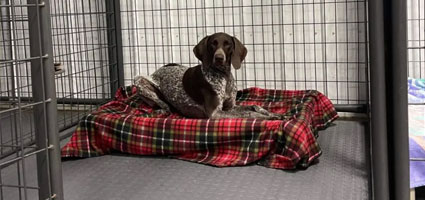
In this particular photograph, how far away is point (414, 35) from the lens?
164 inches

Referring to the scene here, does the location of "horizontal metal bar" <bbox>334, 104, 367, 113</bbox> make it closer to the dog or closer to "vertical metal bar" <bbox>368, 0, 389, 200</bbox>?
the dog

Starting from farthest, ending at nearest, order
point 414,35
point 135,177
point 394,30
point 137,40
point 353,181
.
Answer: point 137,40, point 414,35, point 135,177, point 353,181, point 394,30

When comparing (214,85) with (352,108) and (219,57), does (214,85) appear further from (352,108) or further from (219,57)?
(352,108)

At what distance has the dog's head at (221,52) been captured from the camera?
3.79m

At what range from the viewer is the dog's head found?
12.4 feet

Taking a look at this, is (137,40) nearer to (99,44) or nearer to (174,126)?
(99,44)

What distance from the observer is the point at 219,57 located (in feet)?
12.3

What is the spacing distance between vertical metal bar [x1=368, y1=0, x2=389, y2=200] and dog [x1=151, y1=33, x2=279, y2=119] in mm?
1576

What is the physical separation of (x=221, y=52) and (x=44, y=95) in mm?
2033

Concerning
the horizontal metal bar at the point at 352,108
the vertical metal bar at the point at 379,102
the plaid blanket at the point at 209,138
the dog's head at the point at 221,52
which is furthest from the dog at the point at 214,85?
the vertical metal bar at the point at 379,102

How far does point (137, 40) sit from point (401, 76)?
10.8 ft

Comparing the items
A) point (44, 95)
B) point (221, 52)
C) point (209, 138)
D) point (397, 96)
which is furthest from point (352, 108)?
point (44, 95)

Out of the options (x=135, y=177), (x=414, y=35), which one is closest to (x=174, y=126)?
(x=135, y=177)

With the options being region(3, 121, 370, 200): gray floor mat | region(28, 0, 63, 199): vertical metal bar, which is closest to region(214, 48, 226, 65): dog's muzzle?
region(3, 121, 370, 200): gray floor mat
